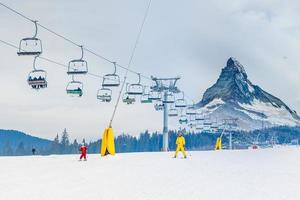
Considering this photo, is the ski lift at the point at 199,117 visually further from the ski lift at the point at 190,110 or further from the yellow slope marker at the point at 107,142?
the yellow slope marker at the point at 107,142

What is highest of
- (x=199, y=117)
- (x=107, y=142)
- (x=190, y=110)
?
(x=190, y=110)

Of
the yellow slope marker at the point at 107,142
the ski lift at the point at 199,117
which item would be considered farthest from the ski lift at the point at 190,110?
the yellow slope marker at the point at 107,142

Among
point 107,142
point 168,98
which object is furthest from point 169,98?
point 107,142

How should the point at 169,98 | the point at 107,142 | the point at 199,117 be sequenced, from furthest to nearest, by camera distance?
1. the point at 199,117
2. the point at 169,98
3. the point at 107,142

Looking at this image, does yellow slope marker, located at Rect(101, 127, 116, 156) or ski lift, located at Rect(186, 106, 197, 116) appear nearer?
yellow slope marker, located at Rect(101, 127, 116, 156)

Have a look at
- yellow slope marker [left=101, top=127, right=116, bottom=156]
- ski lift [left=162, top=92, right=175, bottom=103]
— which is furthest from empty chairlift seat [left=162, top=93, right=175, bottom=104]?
yellow slope marker [left=101, top=127, right=116, bottom=156]

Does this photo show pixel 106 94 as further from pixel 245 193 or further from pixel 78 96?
pixel 245 193

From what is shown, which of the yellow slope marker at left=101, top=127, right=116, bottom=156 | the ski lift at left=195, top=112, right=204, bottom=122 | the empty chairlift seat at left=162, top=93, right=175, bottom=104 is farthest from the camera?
the ski lift at left=195, top=112, right=204, bottom=122

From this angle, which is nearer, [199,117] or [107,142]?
[107,142]

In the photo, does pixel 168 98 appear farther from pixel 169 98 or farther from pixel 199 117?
pixel 199 117

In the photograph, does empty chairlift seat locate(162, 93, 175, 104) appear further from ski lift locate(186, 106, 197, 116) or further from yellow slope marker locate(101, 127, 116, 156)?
yellow slope marker locate(101, 127, 116, 156)

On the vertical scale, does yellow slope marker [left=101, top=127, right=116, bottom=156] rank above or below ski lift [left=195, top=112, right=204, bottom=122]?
below

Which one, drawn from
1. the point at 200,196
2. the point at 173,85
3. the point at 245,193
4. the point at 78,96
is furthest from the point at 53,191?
the point at 173,85

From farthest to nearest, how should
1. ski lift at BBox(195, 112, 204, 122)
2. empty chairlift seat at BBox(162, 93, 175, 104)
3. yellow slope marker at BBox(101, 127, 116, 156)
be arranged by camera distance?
ski lift at BBox(195, 112, 204, 122) → empty chairlift seat at BBox(162, 93, 175, 104) → yellow slope marker at BBox(101, 127, 116, 156)
